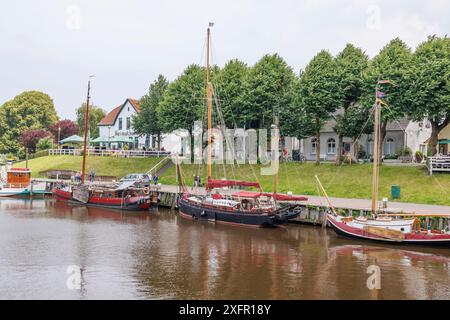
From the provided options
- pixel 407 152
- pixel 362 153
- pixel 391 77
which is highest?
pixel 391 77

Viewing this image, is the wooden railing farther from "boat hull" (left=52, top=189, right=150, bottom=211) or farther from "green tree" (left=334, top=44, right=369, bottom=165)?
"boat hull" (left=52, top=189, right=150, bottom=211)

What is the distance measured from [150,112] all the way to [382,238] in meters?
55.7

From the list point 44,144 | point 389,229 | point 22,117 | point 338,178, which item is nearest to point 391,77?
point 338,178

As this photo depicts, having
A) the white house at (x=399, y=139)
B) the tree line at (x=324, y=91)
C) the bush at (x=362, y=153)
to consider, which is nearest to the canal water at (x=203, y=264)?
the tree line at (x=324, y=91)

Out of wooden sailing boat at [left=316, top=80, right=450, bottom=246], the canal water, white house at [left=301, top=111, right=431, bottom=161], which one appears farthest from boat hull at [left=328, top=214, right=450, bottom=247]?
white house at [left=301, top=111, right=431, bottom=161]

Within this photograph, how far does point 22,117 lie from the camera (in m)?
126

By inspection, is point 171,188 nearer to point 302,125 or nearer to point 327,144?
point 302,125

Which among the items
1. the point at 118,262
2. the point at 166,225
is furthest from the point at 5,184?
the point at 118,262

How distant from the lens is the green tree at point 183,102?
74188 mm

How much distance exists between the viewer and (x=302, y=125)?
64312 mm

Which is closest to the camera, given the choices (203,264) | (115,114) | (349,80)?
(203,264)

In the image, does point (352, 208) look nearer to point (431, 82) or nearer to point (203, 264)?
point (203, 264)

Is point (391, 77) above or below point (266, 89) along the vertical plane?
below

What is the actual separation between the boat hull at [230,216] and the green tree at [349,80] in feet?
68.2
